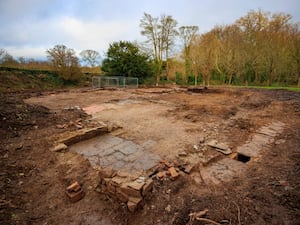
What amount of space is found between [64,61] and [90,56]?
14232 mm

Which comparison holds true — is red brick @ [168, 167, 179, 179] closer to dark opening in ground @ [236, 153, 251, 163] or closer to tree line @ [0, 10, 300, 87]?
dark opening in ground @ [236, 153, 251, 163]

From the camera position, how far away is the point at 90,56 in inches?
1195

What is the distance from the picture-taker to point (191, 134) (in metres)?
4.39

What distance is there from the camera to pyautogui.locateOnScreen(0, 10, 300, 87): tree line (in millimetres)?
17219

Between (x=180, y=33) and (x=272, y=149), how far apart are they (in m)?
21.0

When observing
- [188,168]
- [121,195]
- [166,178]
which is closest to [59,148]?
[121,195]

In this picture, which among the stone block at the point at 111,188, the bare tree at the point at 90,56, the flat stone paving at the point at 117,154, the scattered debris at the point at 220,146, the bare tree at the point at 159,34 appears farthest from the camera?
the bare tree at the point at 90,56

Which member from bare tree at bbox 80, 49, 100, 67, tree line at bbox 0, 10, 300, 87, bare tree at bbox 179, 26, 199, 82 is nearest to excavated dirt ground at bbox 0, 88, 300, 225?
tree line at bbox 0, 10, 300, 87

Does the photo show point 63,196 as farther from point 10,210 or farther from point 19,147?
point 19,147

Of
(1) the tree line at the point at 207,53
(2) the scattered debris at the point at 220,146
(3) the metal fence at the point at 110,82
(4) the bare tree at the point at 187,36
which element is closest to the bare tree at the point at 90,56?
(1) the tree line at the point at 207,53

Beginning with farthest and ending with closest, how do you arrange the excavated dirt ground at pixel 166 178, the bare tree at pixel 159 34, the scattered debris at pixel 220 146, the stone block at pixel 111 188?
the bare tree at pixel 159 34
the scattered debris at pixel 220 146
the stone block at pixel 111 188
the excavated dirt ground at pixel 166 178

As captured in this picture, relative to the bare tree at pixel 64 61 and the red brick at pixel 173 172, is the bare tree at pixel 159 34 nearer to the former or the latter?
the bare tree at pixel 64 61

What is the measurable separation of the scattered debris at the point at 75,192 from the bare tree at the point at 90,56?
31.4 metres

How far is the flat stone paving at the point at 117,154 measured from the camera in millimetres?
2984
